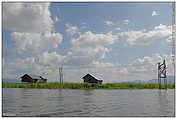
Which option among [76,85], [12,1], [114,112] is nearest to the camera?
[12,1]

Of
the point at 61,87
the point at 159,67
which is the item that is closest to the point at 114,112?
the point at 159,67

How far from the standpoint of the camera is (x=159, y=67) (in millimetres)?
9664

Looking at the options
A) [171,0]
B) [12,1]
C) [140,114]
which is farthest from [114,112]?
[12,1]

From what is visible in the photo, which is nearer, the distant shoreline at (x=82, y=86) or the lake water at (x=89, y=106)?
the lake water at (x=89, y=106)

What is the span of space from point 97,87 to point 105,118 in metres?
12.4

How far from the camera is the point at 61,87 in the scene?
1792cm

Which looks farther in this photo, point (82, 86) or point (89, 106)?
point (82, 86)

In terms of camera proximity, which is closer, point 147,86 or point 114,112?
point 114,112

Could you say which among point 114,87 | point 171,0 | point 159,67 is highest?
point 171,0

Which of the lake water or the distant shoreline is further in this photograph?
the distant shoreline

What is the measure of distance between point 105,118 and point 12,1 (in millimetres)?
2627

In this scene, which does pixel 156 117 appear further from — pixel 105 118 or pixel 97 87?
pixel 97 87

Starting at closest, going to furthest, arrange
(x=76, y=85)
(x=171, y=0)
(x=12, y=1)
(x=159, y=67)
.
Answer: (x=171, y=0), (x=12, y=1), (x=159, y=67), (x=76, y=85)

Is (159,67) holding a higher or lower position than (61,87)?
higher
